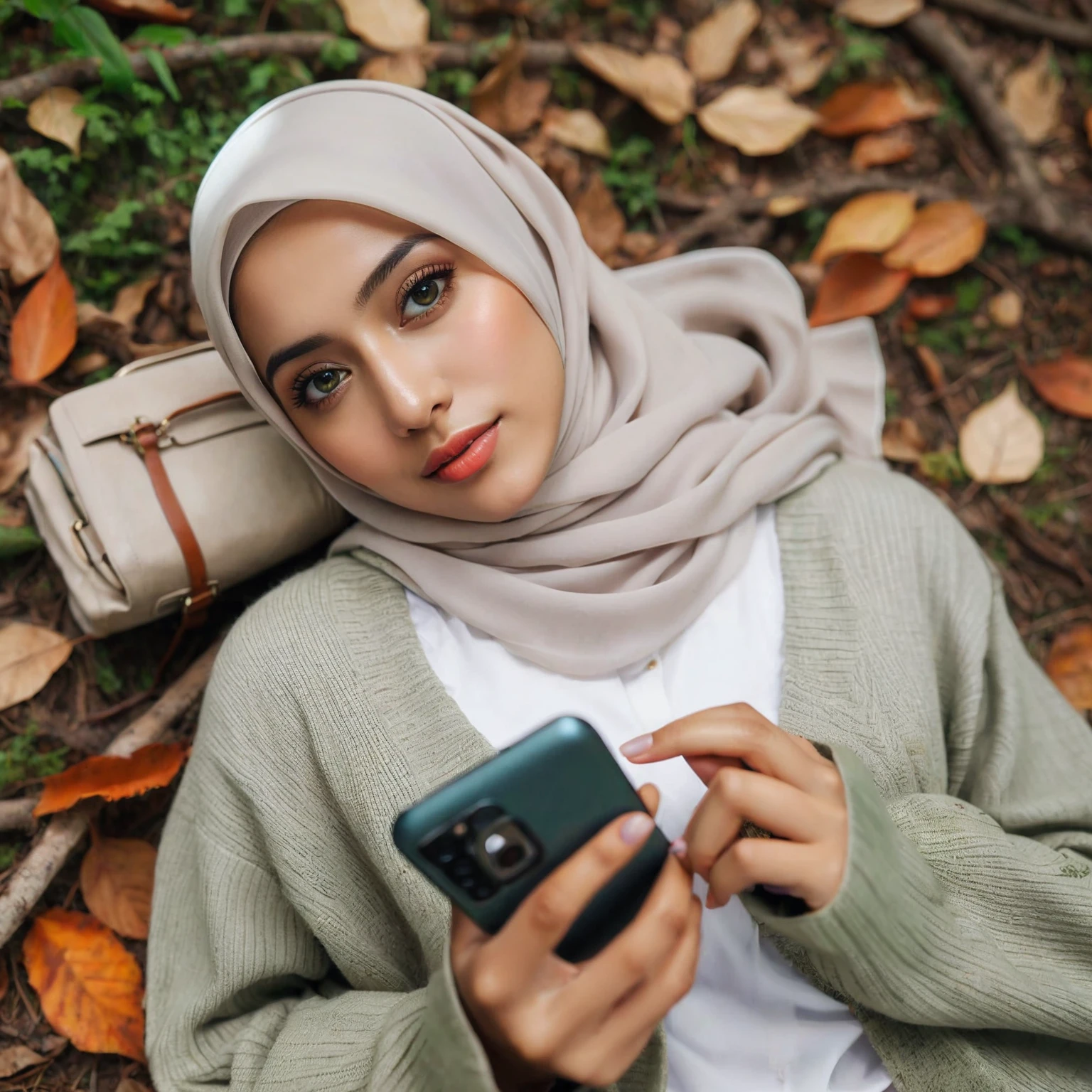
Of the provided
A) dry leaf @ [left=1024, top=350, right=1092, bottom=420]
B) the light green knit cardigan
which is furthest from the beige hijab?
dry leaf @ [left=1024, top=350, right=1092, bottom=420]

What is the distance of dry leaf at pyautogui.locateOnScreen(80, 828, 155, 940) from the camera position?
180 centimetres

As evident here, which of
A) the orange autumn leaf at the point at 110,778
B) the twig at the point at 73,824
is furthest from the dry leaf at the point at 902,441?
the orange autumn leaf at the point at 110,778

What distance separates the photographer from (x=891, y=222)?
88.8 inches

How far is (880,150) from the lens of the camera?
2.36 metres

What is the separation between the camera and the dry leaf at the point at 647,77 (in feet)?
7.29

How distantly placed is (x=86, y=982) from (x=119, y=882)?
0.18 meters

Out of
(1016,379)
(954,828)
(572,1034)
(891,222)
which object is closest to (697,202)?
(891,222)

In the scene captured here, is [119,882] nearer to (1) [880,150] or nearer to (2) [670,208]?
(2) [670,208]

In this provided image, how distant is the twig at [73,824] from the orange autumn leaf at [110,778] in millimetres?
33

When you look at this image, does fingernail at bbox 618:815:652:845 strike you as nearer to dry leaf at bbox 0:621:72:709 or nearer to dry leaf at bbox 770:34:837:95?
dry leaf at bbox 0:621:72:709

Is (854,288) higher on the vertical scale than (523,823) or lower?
lower

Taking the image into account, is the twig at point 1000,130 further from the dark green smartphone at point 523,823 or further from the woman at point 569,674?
the dark green smartphone at point 523,823

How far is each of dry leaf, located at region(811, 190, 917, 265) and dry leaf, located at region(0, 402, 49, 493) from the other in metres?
1.76

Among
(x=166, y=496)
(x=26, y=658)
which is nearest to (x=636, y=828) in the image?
(x=166, y=496)
